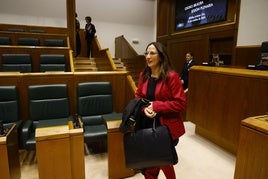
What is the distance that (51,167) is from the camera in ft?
5.61

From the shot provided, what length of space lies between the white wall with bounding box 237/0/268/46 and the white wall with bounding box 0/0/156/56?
4.74m

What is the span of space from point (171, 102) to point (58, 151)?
3.44ft

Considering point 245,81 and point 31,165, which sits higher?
point 245,81

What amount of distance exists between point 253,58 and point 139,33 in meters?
5.67

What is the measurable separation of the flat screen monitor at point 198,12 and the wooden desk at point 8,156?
16.5 ft

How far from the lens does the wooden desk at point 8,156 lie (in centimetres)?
159

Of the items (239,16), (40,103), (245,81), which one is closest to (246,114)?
(245,81)

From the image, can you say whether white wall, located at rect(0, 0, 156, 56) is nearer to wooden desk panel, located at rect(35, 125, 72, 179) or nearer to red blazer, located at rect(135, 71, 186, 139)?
wooden desk panel, located at rect(35, 125, 72, 179)

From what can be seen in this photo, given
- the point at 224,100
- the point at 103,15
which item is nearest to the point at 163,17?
the point at 103,15

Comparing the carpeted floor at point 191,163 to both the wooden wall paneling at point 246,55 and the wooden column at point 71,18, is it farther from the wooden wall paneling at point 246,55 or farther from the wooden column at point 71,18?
the wooden column at point 71,18

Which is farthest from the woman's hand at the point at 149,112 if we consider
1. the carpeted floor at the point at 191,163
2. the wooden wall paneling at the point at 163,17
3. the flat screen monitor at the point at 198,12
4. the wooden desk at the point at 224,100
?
the wooden wall paneling at the point at 163,17

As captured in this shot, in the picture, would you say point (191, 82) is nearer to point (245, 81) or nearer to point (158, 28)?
point (245, 81)

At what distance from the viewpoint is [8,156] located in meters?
1.62

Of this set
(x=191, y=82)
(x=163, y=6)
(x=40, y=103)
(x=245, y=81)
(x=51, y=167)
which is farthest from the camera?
(x=163, y=6)
